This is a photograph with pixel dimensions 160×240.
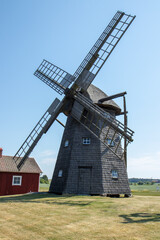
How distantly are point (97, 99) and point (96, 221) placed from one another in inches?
511

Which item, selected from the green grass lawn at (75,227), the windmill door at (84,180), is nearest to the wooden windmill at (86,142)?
the windmill door at (84,180)

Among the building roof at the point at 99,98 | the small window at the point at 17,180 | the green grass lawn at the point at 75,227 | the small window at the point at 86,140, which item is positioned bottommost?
the small window at the point at 17,180

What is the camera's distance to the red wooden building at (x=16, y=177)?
72.9 ft

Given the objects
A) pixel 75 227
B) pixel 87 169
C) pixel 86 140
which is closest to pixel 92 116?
pixel 86 140

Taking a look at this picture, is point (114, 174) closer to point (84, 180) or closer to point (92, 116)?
point (84, 180)

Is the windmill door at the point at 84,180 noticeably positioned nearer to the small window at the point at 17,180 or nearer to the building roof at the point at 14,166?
the building roof at the point at 14,166

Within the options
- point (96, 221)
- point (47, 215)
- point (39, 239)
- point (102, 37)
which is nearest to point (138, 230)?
point (96, 221)

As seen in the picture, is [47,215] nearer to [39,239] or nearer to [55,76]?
[39,239]

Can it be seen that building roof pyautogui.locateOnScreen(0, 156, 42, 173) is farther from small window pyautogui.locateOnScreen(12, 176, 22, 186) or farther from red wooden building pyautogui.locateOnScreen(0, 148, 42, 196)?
small window pyautogui.locateOnScreen(12, 176, 22, 186)

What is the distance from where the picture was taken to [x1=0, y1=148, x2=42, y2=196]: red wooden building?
22219 mm

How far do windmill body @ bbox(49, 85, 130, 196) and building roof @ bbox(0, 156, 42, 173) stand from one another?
5493 mm

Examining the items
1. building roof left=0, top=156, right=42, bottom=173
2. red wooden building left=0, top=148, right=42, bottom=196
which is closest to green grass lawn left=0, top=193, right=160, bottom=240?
red wooden building left=0, top=148, right=42, bottom=196

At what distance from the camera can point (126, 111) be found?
65.2 ft

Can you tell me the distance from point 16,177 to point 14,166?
3.93ft
